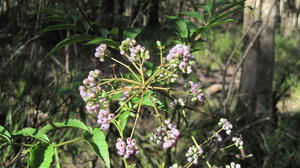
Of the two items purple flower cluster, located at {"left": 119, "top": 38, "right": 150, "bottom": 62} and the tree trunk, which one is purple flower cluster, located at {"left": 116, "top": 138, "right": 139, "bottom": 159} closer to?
purple flower cluster, located at {"left": 119, "top": 38, "right": 150, "bottom": 62}

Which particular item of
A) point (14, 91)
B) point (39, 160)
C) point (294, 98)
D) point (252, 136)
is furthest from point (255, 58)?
point (39, 160)

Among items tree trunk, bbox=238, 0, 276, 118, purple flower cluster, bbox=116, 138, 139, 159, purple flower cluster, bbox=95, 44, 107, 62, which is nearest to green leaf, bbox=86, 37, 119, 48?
purple flower cluster, bbox=95, 44, 107, 62

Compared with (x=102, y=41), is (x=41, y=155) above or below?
below

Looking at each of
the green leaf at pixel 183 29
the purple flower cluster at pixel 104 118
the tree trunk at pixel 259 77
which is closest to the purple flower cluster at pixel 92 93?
the purple flower cluster at pixel 104 118

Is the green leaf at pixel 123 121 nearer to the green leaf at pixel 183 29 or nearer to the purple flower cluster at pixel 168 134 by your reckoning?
the purple flower cluster at pixel 168 134

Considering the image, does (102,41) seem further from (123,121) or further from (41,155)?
(41,155)

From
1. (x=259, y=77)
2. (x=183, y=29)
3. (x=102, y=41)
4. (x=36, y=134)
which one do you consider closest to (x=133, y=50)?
(x=102, y=41)
